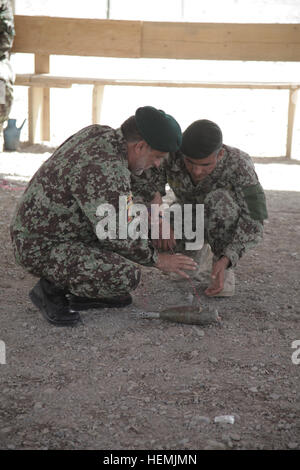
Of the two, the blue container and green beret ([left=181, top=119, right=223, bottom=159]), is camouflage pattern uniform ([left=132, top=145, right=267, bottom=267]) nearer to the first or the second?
green beret ([left=181, top=119, right=223, bottom=159])

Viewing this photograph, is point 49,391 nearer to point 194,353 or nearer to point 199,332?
point 194,353

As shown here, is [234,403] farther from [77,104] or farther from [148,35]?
[77,104]

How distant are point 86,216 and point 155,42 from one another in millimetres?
4890

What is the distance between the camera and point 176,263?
9.02 feet

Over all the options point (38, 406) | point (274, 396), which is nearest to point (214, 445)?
point (274, 396)

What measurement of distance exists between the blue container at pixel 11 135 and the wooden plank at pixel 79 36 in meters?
0.95

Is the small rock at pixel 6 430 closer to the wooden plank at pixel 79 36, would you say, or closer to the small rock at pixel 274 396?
the small rock at pixel 274 396

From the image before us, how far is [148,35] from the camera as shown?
23.2ft

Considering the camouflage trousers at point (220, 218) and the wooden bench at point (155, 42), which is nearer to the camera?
the camouflage trousers at point (220, 218)

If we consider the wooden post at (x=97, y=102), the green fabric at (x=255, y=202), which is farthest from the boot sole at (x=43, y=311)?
the wooden post at (x=97, y=102)

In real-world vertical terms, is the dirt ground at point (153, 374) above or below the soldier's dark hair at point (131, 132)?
below

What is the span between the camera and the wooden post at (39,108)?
24.7 ft

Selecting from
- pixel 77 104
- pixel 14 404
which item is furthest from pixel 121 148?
pixel 77 104
